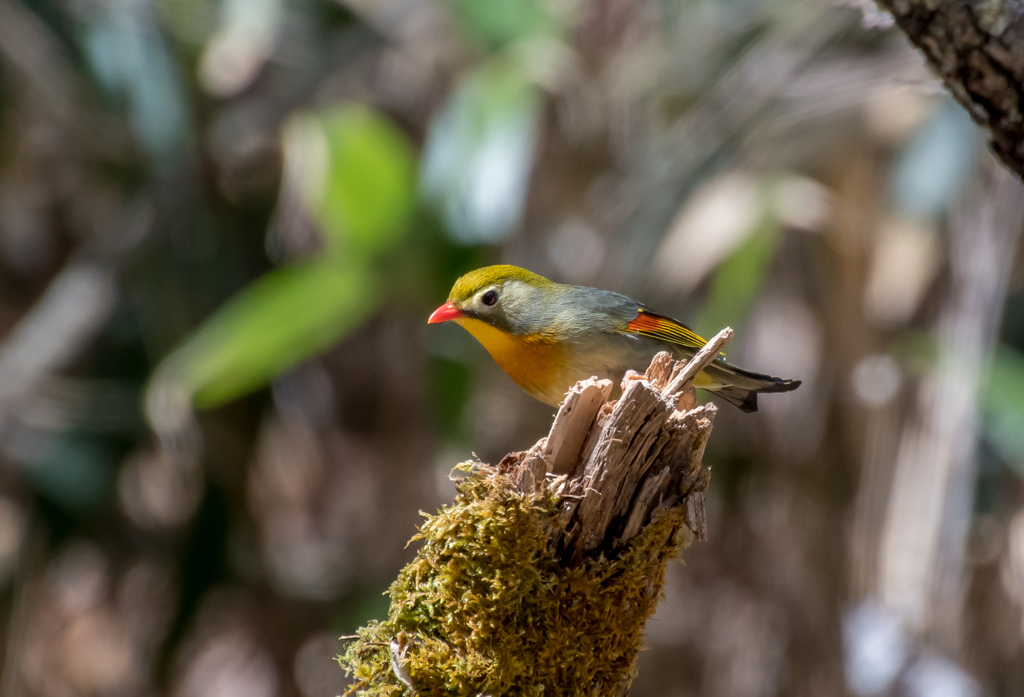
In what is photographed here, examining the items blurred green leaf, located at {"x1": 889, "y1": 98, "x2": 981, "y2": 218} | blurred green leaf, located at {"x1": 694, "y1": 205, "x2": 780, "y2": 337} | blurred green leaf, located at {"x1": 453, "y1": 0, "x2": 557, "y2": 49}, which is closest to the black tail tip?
blurred green leaf, located at {"x1": 694, "y1": 205, "x2": 780, "y2": 337}

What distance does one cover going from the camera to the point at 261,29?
272 inches

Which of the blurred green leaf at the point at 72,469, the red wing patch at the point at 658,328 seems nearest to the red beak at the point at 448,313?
the red wing patch at the point at 658,328

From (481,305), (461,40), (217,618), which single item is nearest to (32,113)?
(461,40)

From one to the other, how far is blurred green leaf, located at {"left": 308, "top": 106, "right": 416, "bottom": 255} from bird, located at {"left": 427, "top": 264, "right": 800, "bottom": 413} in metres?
1.96

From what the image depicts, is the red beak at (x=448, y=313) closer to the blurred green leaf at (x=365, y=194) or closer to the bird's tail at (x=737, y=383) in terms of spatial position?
the bird's tail at (x=737, y=383)

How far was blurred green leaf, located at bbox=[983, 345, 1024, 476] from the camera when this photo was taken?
4750 millimetres

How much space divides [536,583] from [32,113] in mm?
7708

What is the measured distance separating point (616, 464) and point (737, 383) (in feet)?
4.55

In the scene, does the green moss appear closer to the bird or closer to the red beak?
the bird

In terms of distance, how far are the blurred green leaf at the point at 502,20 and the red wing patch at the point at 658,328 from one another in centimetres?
300

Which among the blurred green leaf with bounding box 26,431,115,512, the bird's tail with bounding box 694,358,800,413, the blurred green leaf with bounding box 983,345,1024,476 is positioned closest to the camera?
the bird's tail with bounding box 694,358,800,413

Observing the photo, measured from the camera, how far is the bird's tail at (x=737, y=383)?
11.1ft

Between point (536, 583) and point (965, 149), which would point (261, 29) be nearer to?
point (965, 149)

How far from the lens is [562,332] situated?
3.46 meters
